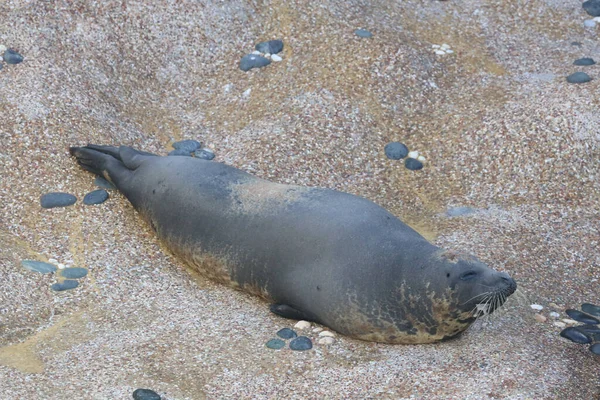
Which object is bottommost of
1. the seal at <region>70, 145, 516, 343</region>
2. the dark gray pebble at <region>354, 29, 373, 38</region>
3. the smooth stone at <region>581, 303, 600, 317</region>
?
the smooth stone at <region>581, 303, 600, 317</region>

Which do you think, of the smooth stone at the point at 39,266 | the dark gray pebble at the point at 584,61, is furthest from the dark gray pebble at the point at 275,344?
the dark gray pebble at the point at 584,61

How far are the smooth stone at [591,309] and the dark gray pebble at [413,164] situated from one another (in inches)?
75.5

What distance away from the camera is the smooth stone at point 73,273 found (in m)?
5.31

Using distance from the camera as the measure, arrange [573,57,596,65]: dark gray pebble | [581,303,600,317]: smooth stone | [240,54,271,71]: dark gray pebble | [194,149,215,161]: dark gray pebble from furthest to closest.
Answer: [573,57,596,65]: dark gray pebble < [240,54,271,71]: dark gray pebble < [194,149,215,161]: dark gray pebble < [581,303,600,317]: smooth stone

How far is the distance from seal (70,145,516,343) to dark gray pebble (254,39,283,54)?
2171 mm

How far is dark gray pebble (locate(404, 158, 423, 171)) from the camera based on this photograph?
22.3 feet

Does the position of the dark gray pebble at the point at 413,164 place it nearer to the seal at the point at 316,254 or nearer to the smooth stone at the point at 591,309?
the seal at the point at 316,254

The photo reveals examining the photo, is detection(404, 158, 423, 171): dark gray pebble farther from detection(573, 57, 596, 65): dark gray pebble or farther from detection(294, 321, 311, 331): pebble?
detection(294, 321, 311, 331): pebble

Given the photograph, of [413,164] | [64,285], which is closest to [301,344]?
[64,285]

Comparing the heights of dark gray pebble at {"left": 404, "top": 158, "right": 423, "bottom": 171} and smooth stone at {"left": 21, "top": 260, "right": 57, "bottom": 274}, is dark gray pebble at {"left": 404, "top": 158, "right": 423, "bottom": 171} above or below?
above

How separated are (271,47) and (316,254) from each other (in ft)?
10.6

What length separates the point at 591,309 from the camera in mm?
5285

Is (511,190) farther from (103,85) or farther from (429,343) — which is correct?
(103,85)

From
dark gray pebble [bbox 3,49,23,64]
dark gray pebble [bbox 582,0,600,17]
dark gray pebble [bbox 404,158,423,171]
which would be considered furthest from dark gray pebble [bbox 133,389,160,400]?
dark gray pebble [bbox 582,0,600,17]
